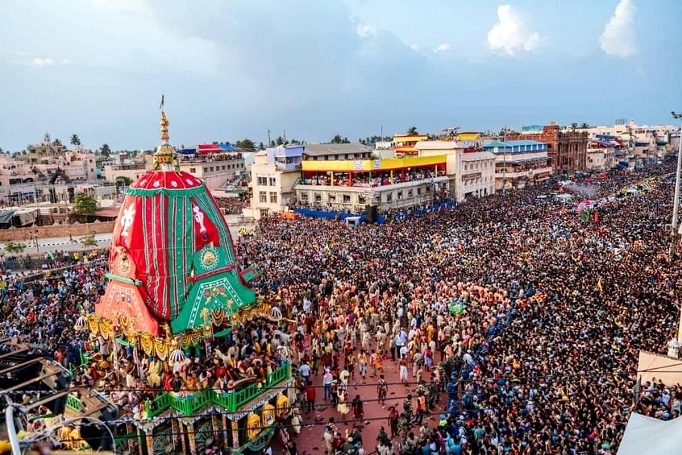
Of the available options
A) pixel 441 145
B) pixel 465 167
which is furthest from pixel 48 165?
pixel 465 167

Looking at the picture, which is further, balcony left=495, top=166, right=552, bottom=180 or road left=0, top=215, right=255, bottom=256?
balcony left=495, top=166, right=552, bottom=180

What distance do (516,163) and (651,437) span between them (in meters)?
59.1

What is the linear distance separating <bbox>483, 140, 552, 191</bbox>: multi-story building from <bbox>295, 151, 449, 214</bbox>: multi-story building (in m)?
16.6

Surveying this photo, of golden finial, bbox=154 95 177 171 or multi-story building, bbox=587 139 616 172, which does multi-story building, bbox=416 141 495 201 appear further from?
golden finial, bbox=154 95 177 171

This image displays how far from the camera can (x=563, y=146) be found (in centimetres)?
7738

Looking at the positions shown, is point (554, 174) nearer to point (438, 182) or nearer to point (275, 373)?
point (438, 182)

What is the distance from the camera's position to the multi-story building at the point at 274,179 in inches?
1737

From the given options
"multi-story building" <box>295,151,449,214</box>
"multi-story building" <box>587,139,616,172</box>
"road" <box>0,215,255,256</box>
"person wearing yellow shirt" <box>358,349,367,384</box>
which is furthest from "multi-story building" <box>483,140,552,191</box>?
"person wearing yellow shirt" <box>358,349,367,384</box>

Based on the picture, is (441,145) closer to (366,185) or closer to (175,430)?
(366,185)

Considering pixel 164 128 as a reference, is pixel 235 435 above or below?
below

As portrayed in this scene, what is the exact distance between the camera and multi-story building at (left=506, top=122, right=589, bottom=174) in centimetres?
7519

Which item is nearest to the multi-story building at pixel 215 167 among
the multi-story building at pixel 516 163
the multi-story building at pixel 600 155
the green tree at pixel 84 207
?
the green tree at pixel 84 207

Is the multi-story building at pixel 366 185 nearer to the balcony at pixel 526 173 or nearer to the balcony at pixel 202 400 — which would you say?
the balcony at pixel 526 173

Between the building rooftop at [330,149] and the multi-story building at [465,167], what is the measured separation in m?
7.13
